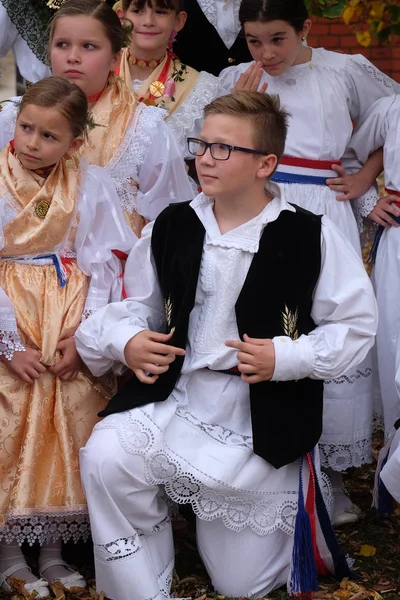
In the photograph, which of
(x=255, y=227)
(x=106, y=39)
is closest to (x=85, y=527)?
(x=255, y=227)

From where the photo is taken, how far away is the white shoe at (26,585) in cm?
344

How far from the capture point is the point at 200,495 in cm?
336

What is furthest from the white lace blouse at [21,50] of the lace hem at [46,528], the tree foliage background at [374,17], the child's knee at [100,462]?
the tree foliage background at [374,17]

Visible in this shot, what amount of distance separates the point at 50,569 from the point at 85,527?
186 millimetres

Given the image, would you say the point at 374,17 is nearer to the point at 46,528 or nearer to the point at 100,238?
the point at 100,238

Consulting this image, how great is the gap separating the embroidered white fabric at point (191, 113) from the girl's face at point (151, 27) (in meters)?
0.23

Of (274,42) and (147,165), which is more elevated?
(274,42)

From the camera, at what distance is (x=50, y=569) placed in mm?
3590

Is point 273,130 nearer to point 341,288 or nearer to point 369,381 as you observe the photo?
point 341,288

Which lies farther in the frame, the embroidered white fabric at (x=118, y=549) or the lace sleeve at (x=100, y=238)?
the lace sleeve at (x=100, y=238)

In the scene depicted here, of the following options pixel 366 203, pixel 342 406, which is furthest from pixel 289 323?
pixel 366 203

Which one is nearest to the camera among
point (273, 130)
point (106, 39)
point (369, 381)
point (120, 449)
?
point (120, 449)

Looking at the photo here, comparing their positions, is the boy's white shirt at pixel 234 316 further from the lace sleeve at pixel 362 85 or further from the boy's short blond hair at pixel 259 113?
the lace sleeve at pixel 362 85

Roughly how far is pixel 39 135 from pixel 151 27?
923 millimetres
